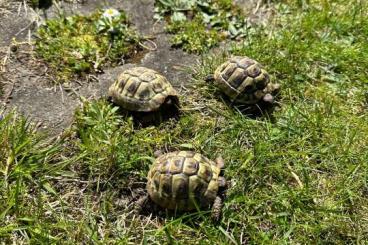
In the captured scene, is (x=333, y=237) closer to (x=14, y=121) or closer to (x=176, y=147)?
(x=176, y=147)

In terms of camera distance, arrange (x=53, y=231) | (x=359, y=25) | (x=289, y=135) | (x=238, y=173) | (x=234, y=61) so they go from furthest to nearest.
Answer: (x=359, y=25) → (x=234, y=61) → (x=289, y=135) → (x=238, y=173) → (x=53, y=231)

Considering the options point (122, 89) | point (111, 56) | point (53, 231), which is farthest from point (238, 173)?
point (111, 56)

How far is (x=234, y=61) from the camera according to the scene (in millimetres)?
4156

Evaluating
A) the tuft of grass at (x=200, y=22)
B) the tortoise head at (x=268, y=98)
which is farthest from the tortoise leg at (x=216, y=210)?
the tuft of grass at (x=200, y=22)

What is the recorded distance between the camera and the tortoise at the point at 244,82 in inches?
160

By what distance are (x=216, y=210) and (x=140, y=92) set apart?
1.19m

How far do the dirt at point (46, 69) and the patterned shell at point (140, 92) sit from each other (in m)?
0.32

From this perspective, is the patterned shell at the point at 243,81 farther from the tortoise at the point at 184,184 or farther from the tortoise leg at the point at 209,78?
the tortoise at the point at 184,184

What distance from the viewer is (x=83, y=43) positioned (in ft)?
14.8

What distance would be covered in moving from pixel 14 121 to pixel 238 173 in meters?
1.83

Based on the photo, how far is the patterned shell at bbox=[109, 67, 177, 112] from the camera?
390cm

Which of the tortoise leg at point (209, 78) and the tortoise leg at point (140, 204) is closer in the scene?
the tortoise leg at point (140, 204)

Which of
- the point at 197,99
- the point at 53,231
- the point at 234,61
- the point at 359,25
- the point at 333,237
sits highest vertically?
the point at 359,25

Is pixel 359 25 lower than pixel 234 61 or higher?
higher
